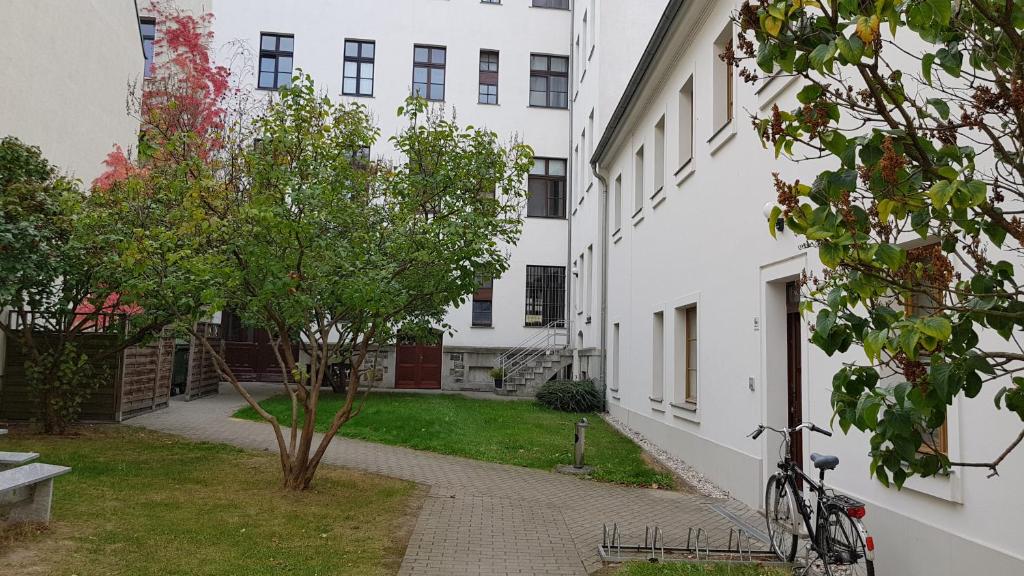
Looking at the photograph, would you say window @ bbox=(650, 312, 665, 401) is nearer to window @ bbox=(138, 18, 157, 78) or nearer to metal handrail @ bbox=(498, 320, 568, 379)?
metal handrail @ bbox=(498, 320, 568, 379)

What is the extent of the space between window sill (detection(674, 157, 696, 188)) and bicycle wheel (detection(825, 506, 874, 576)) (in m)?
6.37

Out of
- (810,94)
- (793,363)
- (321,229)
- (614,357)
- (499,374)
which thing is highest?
(321,229)

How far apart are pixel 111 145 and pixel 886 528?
1834cm

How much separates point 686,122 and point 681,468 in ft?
17.2

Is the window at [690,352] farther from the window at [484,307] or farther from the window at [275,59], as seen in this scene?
the window at [275,59]

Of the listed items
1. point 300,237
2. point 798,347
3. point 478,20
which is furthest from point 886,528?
point 478,20

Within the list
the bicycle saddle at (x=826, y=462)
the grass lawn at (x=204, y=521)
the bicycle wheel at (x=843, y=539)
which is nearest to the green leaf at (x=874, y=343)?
the bicycle wheel at (x=843, y=539)

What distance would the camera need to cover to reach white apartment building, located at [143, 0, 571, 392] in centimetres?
2550

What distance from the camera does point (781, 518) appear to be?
5.99 m

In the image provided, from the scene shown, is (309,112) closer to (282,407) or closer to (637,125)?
(637,125)

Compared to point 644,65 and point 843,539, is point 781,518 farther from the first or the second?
point 644,65

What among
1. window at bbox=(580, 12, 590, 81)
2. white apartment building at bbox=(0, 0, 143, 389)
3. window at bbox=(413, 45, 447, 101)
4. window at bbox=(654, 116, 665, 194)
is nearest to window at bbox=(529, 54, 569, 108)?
window at bbox=(580, 12, 590, 81)

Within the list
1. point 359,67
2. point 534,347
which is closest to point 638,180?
point 534,347

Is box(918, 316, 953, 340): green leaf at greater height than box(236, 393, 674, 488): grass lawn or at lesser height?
greater
